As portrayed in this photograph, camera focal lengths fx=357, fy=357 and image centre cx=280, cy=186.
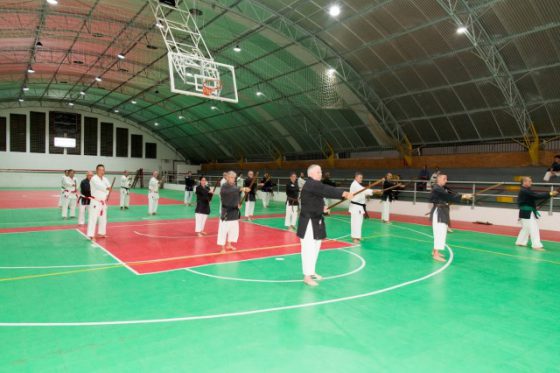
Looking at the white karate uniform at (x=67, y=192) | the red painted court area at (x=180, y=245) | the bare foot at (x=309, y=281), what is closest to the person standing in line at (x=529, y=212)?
the red painted court area at (x=180, y=245)

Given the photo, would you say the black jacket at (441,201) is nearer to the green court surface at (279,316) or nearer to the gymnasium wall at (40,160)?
the green court surface at (279,316)

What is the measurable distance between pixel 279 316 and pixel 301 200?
2460 mm

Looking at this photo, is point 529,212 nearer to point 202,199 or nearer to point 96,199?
point 202,199

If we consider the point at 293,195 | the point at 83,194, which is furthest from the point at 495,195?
the point at 83,194

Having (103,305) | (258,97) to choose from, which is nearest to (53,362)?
(103,305)

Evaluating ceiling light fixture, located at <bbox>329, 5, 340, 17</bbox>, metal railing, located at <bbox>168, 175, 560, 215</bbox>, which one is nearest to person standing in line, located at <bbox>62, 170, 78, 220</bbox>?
ceiling light fixture, located at <bbox>329, 5, 340, 17</bbox>

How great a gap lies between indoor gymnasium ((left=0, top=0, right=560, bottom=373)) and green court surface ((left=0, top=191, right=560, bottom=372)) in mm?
40

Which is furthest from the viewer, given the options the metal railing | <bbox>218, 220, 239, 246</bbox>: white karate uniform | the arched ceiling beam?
the arched ceiling beam

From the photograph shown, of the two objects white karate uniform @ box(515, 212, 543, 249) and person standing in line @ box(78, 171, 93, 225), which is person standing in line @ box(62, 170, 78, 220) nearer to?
person standing in line @ box(78, 171, 93, 225)

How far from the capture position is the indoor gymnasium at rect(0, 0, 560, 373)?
4.75m

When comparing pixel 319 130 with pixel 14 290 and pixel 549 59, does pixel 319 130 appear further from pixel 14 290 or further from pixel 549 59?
pixel 14 290

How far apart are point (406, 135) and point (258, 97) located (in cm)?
1325

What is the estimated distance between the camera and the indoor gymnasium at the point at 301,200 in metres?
4.75

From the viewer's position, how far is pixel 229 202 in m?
9.66
